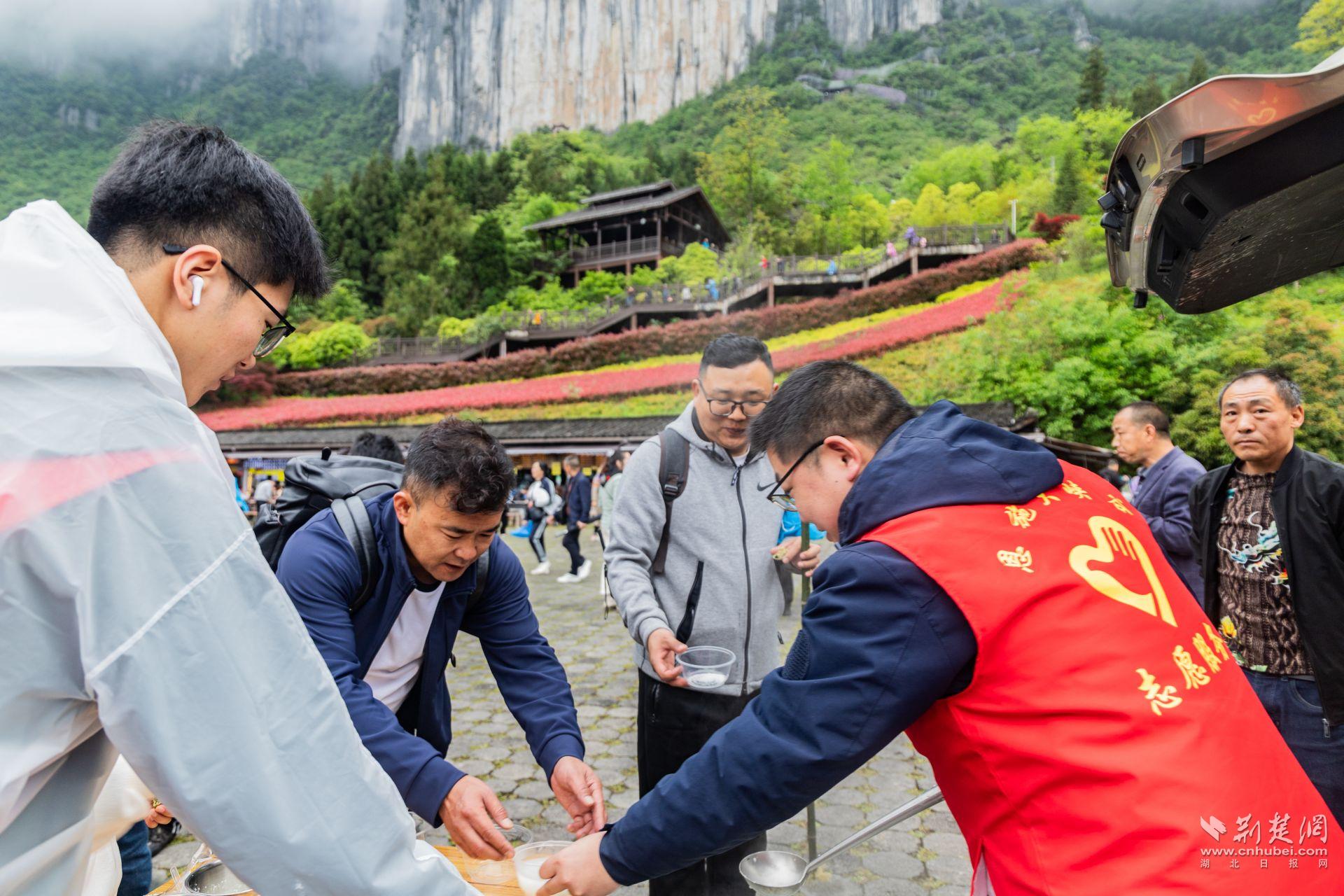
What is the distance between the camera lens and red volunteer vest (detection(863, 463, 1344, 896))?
51.7 inches

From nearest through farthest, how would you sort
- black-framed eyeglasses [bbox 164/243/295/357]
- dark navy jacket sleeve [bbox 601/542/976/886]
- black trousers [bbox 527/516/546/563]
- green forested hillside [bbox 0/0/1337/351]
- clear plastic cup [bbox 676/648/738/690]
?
black-framed eyeglasses [bbox 164/243/295/357], dark navy jacket sleeve [bbox 601/542/976/886], clear plastic cup [bbox 676/648/738/690], black trousers [bbox 527/516/546/563], green forested hillside [bbox 0/0/1337/351]

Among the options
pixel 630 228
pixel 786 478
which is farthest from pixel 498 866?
pixel 630 228

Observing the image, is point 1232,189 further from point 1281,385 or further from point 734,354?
point 1281,385

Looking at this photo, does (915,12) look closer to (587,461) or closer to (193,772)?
(587,461)

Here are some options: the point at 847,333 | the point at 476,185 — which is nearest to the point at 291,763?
the point at 847,333

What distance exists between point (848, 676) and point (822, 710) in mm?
89

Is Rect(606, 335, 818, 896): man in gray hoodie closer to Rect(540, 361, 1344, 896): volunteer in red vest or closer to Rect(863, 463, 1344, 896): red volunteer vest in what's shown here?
Rect(540, 361, 1344, 896): volunteer in red vest

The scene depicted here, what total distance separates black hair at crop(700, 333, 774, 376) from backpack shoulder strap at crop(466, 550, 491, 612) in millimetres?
1115

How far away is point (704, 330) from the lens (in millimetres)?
35656

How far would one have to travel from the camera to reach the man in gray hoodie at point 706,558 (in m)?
2.92

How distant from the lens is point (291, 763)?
98 centimetres

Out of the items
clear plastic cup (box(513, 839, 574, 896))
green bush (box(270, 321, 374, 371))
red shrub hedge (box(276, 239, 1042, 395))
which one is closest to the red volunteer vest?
clear plastic cup (box(513, 839, 574, 896))

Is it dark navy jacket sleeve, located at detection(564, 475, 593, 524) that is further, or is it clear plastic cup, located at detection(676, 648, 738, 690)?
dark navy jacket sleeve, located at detection(564, 475, 593, 524)

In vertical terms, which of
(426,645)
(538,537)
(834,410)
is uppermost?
(834,410)
